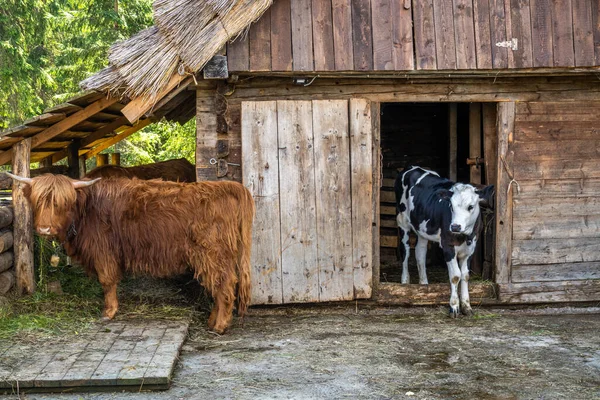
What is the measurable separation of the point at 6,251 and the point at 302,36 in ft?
14.0

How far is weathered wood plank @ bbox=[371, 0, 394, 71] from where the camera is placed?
27.0ft

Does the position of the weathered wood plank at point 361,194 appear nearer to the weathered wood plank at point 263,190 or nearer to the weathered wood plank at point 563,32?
the weathered wood plank at point 263,190

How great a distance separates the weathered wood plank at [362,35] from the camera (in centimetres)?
820

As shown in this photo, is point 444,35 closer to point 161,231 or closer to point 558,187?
point 558,187

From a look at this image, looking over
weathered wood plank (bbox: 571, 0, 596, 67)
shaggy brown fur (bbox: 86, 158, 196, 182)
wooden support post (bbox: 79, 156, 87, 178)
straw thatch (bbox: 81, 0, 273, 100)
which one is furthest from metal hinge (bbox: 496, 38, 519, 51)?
wooden support post (bbox: 79, 156, 87, 178)

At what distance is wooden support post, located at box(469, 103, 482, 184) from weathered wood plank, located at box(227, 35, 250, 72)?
3.54 m

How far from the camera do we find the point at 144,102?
25.2 ft

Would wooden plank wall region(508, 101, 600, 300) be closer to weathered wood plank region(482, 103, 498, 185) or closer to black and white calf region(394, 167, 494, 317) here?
weathered wood plank region(482, 103, 498, 185)

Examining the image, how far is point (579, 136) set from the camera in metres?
9.01

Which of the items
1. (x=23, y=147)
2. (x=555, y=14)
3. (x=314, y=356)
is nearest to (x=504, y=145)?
(x=555, y=14)

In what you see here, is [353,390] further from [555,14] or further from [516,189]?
[555,14]

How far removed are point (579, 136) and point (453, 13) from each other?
2.32m

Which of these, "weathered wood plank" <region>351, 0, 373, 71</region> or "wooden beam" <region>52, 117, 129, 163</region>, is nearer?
"weathered wood plank" <region>351, 0, 373, 71</region>

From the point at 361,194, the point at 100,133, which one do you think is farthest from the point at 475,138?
the point at 100,133
